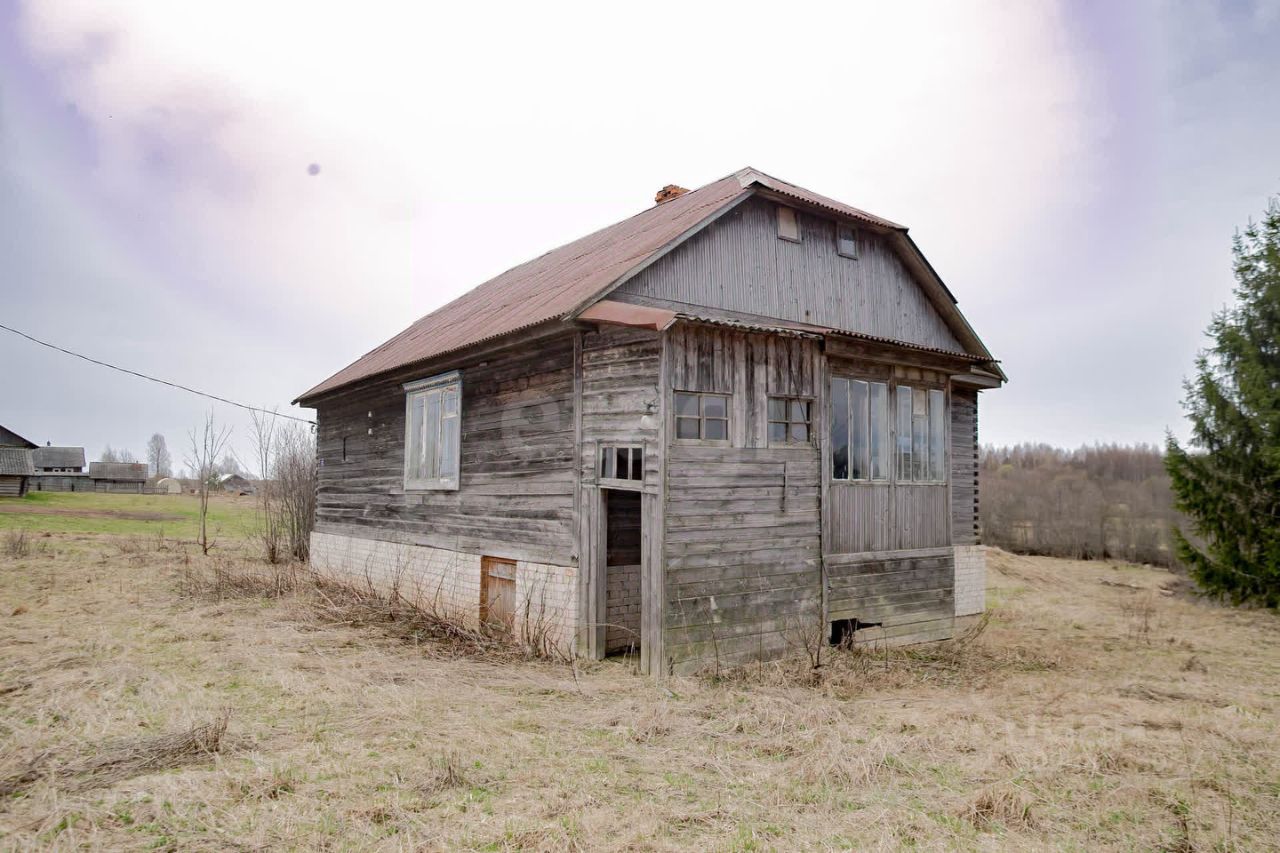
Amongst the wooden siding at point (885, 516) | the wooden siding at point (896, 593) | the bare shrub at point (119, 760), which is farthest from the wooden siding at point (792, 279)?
the bare shrub at point (119, 760)

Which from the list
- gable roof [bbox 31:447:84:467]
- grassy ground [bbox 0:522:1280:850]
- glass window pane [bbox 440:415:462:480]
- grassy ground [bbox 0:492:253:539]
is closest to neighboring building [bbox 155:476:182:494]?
gable roof [bbox 31:447:84:467]

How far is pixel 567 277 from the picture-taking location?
500 inches

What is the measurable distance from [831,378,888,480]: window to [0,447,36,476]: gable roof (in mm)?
46873

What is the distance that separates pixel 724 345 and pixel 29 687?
319 inches

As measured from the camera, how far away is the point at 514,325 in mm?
10789

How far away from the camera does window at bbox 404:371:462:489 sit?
12789 mm

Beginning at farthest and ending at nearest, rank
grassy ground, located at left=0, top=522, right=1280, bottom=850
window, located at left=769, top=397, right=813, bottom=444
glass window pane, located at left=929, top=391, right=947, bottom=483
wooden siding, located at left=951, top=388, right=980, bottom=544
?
wooden siding, located at left=951, top=388, right=980, bottom=544 → glass window pane, located at left=929, top=391, right=947, bottom=483 → window, located at left=769, top=397, right=813, bottom=444 → grassy ground, located at left=0, top=522, right=1280, bottom=850

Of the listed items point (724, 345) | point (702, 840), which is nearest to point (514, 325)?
point (724, 345)

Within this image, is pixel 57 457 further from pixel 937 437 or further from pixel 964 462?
pixel 937 437

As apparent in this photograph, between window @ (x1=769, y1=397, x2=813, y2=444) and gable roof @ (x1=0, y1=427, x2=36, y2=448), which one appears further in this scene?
gable roof @ (x1=0, y1=427, x2=36, y2=448)

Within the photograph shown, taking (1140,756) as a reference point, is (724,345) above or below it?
Answer: above

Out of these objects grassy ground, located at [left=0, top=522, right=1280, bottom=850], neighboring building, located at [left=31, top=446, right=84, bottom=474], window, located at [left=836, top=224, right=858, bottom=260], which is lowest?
grassy ground, located at [left=0, top=522, right=1280, bottom=850]

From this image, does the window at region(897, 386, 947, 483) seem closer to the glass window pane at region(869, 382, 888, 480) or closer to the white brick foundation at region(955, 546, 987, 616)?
the glass window pane at region(869, 382, 888, 480)

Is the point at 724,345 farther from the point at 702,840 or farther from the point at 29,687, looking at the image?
the point at 29,687
